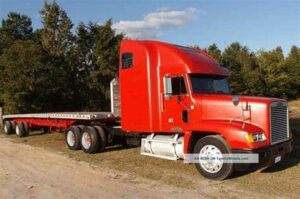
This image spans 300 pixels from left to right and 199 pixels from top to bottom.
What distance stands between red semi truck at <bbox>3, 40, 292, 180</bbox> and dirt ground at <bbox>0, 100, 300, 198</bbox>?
0.44 metres

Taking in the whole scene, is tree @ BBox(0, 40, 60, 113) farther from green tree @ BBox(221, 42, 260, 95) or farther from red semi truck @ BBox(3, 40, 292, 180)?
green tree @ BBox(221, 42, 260, 95)

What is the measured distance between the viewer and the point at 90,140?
14516 millimetres

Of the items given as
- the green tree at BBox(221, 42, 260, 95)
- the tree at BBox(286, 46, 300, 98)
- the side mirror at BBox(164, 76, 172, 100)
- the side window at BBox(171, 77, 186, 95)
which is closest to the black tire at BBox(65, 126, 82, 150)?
the side mirror at BBox(164, 76, 172, 100)

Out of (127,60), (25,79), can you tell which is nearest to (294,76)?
(25,79)

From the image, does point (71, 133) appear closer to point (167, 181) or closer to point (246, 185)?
point (167, 181)

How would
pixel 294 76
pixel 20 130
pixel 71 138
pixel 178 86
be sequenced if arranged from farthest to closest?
pixel 294 76
pixel 20 130
pixel 71 138
pixel 178 86

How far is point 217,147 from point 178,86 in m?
2.10

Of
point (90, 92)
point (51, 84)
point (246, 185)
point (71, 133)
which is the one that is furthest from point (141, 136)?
point (90, 92)

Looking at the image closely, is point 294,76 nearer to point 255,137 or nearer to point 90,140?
point 90,140

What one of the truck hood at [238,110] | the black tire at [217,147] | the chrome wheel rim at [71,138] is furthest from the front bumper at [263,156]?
the chrome wheel rim at [71,138]

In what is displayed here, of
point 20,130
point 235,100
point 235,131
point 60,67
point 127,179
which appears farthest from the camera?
point 60,67

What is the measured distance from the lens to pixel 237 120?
980 cm

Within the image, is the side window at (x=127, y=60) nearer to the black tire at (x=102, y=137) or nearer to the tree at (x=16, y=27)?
the black tire at (x=102, y=137)

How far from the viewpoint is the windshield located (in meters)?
10.9
